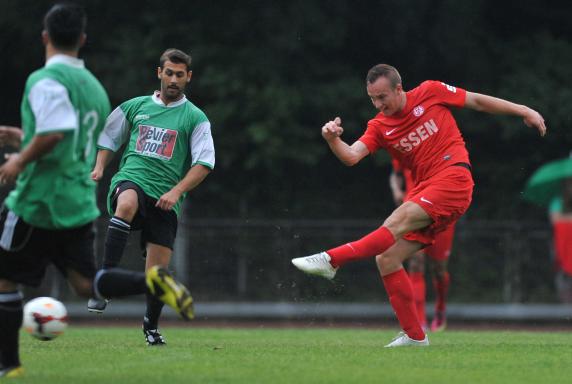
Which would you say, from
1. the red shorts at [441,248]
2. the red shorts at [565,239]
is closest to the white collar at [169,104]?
the red shorts at [565,239]

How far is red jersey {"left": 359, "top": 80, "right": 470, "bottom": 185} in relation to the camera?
8945 millimetres

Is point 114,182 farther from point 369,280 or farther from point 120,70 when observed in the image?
point 120,70

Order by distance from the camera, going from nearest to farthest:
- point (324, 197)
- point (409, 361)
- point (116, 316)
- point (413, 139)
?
point (409, 361) < point (413, 139) < point (116, 316) < point (324, 197)

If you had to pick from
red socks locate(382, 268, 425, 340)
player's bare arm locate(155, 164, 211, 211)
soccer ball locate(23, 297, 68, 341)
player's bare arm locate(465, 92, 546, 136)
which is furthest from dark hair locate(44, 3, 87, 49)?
player's bare arm locate(465, 92, 546, 136)

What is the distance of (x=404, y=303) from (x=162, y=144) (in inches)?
90.3

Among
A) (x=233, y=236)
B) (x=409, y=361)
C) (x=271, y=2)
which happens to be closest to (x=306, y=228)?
(x=233, y=236)

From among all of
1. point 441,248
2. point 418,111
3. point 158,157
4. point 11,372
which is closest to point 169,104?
point 158,157

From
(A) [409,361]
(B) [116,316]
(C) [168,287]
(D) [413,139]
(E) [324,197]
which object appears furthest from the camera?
(E) [324,197]

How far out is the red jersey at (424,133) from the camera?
29.3ft

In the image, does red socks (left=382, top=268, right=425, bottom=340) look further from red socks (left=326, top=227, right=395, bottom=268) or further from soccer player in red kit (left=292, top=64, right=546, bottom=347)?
red socks (left=326, top=227, right=395, bottom=268)

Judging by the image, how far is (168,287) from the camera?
21.2 feet

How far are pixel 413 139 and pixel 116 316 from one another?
10.8 metres

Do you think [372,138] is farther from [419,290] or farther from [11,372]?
[419,290]

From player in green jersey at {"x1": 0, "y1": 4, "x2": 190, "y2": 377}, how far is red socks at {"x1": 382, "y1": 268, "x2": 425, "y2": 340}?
2.78 m
